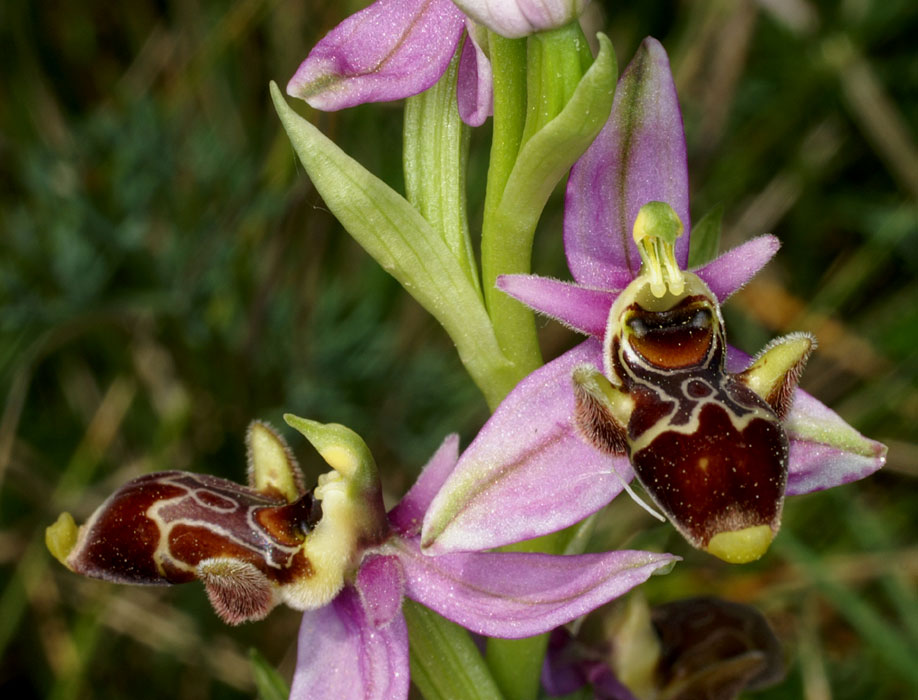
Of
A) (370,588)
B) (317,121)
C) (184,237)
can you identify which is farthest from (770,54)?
(370,588)

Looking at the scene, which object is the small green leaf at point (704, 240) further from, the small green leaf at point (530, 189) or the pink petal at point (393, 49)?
the pink petal at point (393, 49)

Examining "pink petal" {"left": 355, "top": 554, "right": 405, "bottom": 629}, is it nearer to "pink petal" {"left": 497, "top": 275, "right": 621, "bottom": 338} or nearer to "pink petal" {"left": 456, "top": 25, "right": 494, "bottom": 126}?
"pink petal" {"left": 497, "top": 275, "right": 621, "bottom": 338}

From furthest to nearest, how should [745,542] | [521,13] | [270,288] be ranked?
[270,288], [521,13], [745,542]

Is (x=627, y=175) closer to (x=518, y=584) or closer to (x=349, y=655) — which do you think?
(x=518, y=584)

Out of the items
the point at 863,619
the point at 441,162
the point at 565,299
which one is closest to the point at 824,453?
the point at 565,299

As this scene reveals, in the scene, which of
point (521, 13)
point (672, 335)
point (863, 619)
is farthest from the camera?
point (863, 619)

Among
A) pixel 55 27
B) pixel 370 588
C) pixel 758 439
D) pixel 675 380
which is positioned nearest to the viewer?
pixel 758 439

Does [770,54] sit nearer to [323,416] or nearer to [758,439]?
[323,416]

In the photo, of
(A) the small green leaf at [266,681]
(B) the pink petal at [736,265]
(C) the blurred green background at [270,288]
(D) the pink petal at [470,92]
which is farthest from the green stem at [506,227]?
(C) the blurred green background at [270,288]
